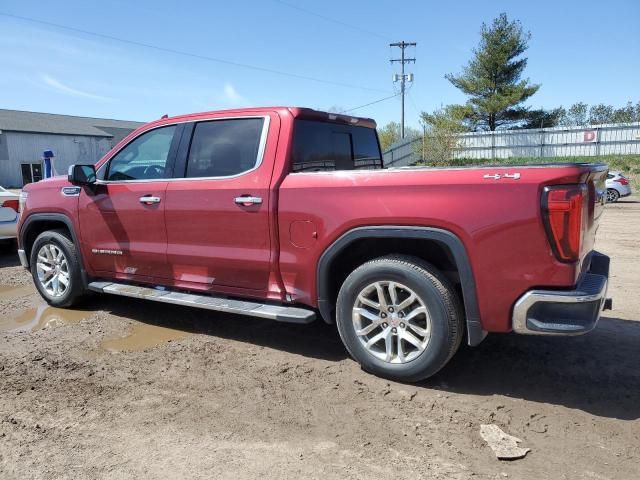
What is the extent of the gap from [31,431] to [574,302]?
11.0 feet

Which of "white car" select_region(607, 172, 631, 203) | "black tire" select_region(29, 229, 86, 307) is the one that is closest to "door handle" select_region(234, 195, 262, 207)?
"black tire" select_region(29, 229, 86, 307)

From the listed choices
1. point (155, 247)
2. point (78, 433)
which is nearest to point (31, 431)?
point (78, 433)

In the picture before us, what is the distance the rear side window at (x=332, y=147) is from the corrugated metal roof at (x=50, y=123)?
4500 cm

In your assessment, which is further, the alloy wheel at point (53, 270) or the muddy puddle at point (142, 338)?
the alloy wheel at point (53, 270)

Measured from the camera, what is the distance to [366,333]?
3801 mm

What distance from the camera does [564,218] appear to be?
3061 mm

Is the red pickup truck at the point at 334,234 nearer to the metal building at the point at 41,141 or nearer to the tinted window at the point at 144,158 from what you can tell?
the tinted window at the point at 144,158

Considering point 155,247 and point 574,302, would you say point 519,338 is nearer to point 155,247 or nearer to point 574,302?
point 574,302

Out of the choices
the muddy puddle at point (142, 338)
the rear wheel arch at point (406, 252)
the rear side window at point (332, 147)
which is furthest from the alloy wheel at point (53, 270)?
the rear wheel arch at point (406, 252)

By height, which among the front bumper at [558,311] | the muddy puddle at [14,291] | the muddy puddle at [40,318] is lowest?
the muddy puddle at [40,318]

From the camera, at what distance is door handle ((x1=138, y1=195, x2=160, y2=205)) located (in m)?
4.74

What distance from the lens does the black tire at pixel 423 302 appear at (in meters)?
3.46

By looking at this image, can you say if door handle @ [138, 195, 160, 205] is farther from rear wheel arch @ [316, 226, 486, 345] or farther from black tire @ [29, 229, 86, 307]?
rear wheel arch @ [316, 226, 486, 345]

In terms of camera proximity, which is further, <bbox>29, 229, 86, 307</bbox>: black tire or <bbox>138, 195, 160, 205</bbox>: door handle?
<bbox>29, 229, 86, 307</bbox>: black tire
